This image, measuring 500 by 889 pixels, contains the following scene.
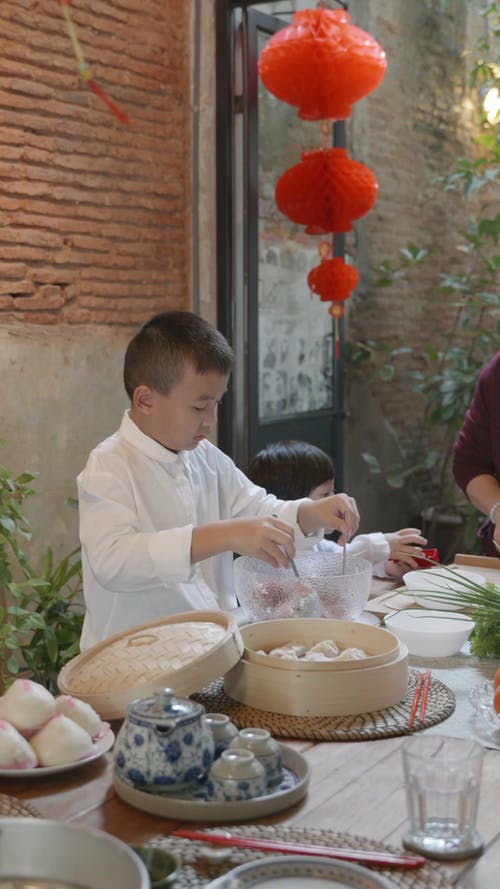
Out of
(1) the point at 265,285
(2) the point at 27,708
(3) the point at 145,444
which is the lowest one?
(2) the point at 27,708

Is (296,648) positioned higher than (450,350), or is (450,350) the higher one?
(450,350)

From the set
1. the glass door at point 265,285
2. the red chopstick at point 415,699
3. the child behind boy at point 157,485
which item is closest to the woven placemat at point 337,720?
the red chopstick at point 415,699

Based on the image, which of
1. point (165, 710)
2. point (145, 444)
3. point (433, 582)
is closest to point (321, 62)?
point (145, 444)

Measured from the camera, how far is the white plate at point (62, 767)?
4.73 feet

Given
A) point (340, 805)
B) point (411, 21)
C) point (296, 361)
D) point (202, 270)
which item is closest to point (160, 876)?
point (340, 805)

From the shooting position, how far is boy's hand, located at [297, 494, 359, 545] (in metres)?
2.32

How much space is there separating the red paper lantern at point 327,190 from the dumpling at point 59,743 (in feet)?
11.0

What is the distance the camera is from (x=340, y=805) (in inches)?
54.9

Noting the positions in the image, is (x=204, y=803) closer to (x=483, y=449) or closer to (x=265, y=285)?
(x=483, y=449)

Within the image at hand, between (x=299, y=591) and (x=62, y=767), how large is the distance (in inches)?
28.7

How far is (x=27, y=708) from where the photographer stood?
Answer: 4.82 feet

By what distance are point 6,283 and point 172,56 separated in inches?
61.4

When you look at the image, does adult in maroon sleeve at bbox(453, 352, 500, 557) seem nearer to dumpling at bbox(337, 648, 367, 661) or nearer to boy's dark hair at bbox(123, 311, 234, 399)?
boy's dark hair at bbox(123, 311, 234, 399)

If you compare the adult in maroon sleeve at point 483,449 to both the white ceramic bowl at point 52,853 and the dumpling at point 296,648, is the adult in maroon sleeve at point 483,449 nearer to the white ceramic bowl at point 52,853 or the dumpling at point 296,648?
the dumpling at point 296,648
